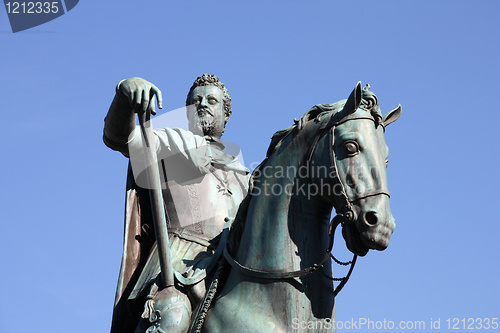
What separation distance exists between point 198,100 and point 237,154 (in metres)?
0.82

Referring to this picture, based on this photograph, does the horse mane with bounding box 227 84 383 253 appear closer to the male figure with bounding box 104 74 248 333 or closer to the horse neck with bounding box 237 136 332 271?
the horse neck with bounding box 237 136 332 271

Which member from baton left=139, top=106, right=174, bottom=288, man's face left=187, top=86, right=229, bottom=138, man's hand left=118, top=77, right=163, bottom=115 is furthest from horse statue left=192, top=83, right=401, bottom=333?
man's face left=187, top=86, right=229, bottom=138

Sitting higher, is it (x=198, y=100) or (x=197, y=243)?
(x=198, y=100)

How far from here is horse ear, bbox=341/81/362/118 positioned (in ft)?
27.7

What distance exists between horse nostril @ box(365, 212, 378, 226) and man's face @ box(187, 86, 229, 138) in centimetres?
358

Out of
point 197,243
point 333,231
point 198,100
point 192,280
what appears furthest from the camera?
point 198,100

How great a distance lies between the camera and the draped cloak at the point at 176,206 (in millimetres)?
9828

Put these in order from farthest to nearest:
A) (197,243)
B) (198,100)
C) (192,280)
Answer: (198,100), (197,243), (192,280)

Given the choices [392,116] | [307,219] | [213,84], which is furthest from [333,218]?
[213,84]

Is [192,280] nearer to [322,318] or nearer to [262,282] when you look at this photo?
[262,282]

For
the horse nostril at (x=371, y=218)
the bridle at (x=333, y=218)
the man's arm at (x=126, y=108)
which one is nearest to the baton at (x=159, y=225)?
the man's arm at (x=126, y=108)

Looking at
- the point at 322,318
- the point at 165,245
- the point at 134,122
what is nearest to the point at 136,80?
the point at 134,122

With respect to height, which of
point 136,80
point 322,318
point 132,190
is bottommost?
point 322,318

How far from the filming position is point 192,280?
915 cm
